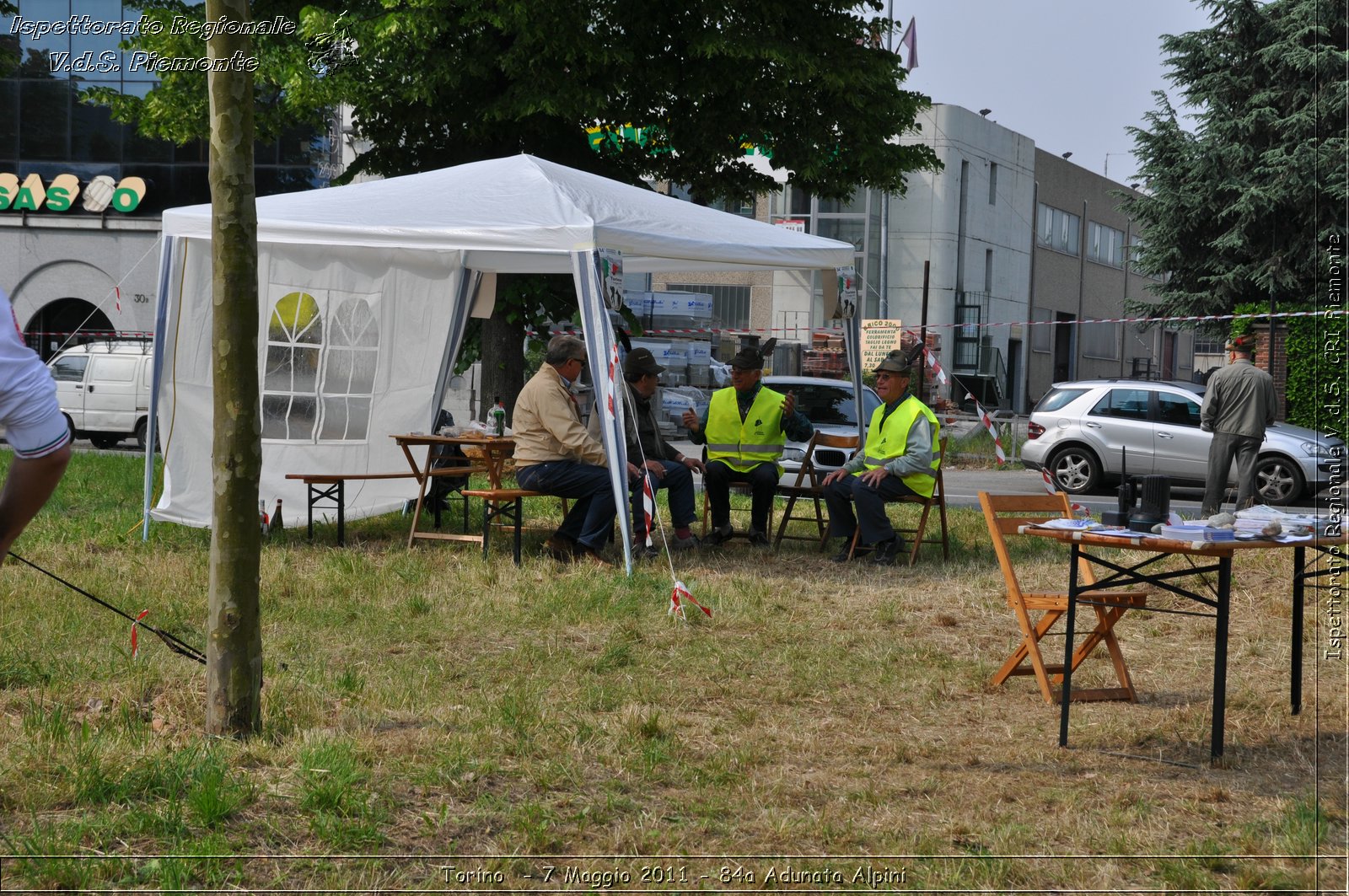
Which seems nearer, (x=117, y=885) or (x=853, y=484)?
(x=117, y=885)

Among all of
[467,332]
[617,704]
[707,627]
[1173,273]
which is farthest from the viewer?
[1173,273]

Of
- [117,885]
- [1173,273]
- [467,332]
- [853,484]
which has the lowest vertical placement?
[117,885]

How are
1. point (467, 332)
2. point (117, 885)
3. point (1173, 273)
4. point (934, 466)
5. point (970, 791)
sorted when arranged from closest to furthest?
point (117, 885), point (970, 791), point (934, 466), point (467, 332), point (1173, 273)

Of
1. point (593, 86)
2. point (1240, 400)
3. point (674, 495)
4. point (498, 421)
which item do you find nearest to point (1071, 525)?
point (674, 495)

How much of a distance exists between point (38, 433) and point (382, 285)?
820 centimetres

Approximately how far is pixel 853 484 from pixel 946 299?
33.5m

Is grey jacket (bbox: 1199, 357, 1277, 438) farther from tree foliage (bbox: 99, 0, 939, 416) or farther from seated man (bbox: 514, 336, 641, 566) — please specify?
seated man (bbox: 514, 336, 641, 566)

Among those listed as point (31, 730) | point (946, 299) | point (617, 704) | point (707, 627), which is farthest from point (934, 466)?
point (946, 299)

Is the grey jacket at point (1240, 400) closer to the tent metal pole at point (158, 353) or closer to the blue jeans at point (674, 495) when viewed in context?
the blue jeans at point (674, 495)

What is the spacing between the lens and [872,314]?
43.6m

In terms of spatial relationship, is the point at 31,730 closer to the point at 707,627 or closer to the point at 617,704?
the point at 617,704

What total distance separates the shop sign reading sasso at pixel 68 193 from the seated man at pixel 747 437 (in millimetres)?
25649

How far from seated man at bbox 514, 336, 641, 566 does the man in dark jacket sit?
20.2 feet

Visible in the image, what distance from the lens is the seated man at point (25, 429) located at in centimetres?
297
